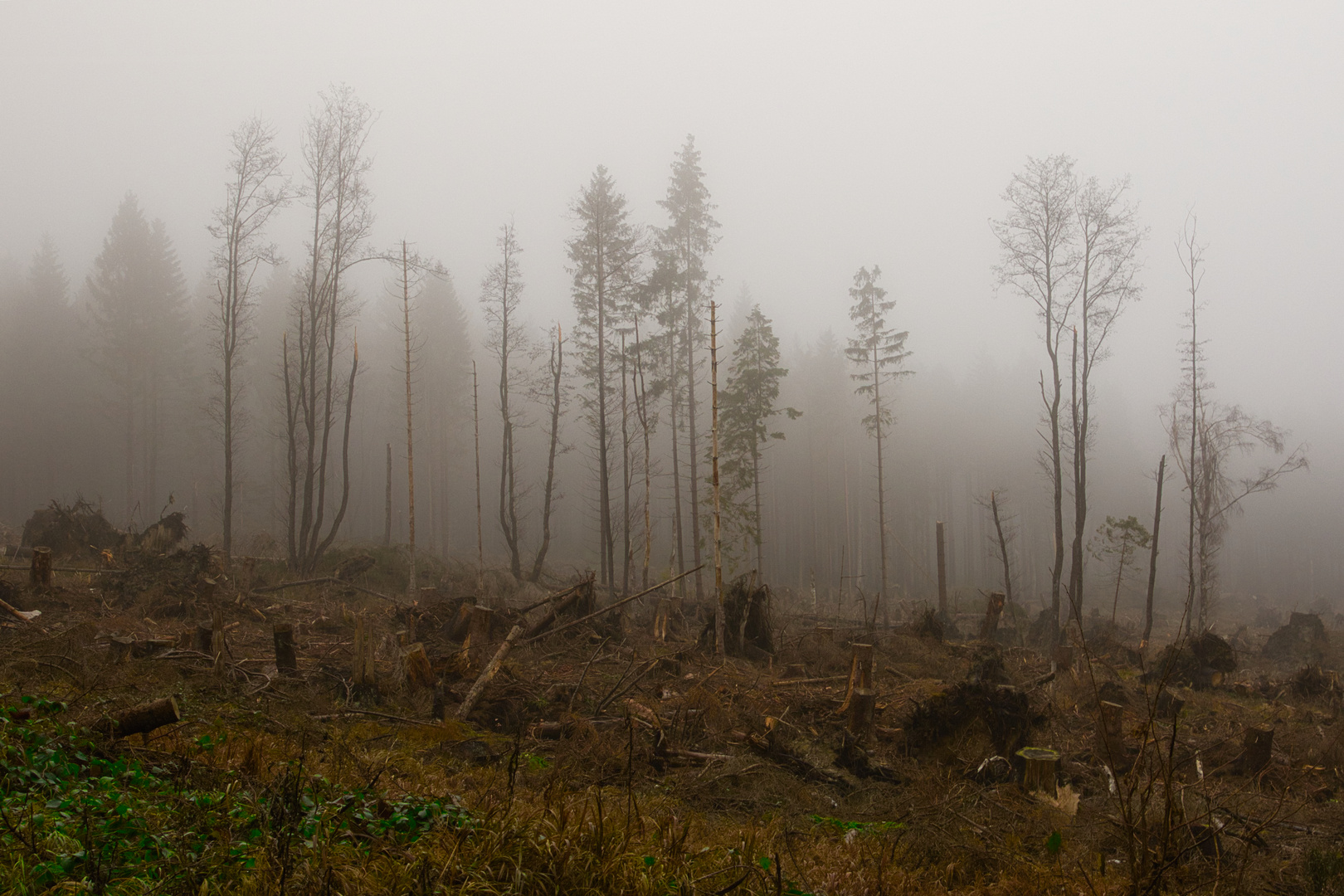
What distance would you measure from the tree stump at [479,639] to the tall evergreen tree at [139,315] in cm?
3480

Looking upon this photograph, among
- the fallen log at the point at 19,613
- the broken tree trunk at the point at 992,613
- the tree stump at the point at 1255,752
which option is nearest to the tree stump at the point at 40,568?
the fallen log at the point at 19,613

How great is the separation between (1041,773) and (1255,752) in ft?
11.7

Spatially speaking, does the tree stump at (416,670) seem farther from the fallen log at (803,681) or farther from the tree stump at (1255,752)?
the tree stump at (1255,752)

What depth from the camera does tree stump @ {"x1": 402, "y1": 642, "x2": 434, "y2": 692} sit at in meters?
9.55

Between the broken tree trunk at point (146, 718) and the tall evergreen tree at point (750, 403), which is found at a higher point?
the tall evergreen tree at point (750, 403)

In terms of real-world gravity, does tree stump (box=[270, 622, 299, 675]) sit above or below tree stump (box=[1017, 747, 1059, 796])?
above

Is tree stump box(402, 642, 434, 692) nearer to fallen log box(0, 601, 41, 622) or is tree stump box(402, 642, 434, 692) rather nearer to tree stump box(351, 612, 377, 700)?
tree stump box(351, 612, 377, 700)

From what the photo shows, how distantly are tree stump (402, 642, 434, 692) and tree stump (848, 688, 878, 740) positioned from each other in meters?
5.91

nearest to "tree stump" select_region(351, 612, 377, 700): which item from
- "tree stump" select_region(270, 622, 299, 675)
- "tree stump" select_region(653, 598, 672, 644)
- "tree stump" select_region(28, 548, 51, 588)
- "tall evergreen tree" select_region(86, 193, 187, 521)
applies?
"tree stump" select_region(270, 622, 299, 675)

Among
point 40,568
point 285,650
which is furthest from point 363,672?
point 40,568

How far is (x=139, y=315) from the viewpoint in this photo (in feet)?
123

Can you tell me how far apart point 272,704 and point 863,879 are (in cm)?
696

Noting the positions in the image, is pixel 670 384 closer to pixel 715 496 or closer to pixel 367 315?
pixel 715 496

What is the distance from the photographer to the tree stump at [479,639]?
10.7m
